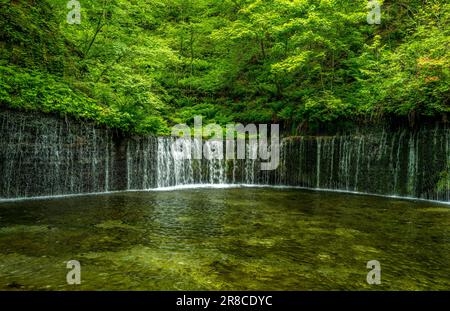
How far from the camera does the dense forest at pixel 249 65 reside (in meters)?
10.3

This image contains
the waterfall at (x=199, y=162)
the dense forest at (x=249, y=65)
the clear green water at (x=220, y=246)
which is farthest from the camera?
the dense forest at (x=249, y=65)

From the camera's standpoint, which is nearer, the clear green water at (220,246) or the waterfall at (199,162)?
the clear green water at (220,246)

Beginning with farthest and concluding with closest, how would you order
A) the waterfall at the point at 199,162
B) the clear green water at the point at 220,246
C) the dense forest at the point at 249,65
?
the dense forest at the point at 249,65 < the waterfall at the point at 199,162 < the clear green water at the point at 220,246

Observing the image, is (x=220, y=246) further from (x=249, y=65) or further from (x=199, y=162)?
(x=249, y=65)

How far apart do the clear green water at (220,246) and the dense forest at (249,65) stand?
4.08 meters

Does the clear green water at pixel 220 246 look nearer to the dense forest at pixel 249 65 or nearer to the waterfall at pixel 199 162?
the waterfall at pixel 199 162

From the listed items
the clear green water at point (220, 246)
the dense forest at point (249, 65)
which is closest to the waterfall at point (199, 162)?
the dense forest at point (249, 65)

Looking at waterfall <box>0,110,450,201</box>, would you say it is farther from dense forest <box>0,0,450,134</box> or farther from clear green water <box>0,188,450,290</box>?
clear green water <box>0,188,450,290</box>

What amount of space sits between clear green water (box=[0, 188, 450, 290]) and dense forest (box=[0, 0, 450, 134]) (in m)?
4.08

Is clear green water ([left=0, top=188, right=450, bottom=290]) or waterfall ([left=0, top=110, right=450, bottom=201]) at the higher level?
waterfall ([left=0, top=110, right=450, bottom=201])

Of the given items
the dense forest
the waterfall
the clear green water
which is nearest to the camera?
the clear green water

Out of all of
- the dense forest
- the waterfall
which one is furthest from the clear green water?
the dense forest

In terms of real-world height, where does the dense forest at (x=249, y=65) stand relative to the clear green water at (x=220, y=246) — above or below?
above

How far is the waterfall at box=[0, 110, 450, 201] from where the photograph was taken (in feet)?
30.3
